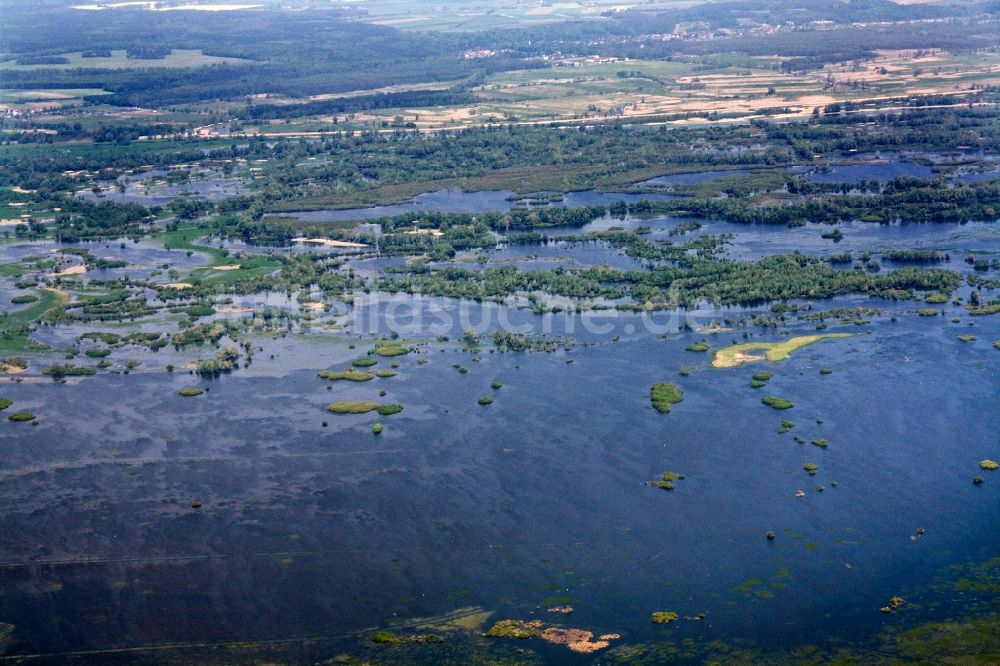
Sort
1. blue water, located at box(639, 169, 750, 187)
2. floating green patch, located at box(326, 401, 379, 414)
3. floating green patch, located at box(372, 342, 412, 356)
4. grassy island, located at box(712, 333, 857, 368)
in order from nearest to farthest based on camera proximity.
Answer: floating green patch, located at box(326, 401, 379, 414) → grassy island, located at box(712, 333, 857, 368) → floating green patch, located at box(372, 342, 412, 356) → blue water, located at box(639, 169, 750, 187)

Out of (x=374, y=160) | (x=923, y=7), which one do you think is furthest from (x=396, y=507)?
(x=923, y=7)

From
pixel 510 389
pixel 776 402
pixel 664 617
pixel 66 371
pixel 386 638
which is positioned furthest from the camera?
pixel 66 371

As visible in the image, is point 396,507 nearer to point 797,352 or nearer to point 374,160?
point 797,352

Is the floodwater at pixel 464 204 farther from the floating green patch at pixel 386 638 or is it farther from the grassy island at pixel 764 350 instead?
the floating green patch at pixel 386 638

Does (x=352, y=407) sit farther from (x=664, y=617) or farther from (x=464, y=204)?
(x=464, y=204)

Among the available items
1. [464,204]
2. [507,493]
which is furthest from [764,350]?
[464,204]

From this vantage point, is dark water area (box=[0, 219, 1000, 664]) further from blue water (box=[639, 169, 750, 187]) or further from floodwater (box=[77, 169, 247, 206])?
floodwater (box=[77, 169, 247, 206])

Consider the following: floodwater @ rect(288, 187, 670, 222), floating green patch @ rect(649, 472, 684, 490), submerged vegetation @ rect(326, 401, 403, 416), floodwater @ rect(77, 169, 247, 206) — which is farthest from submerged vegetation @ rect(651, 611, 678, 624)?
floodwater @ rect(77, 169, 247, 206)
